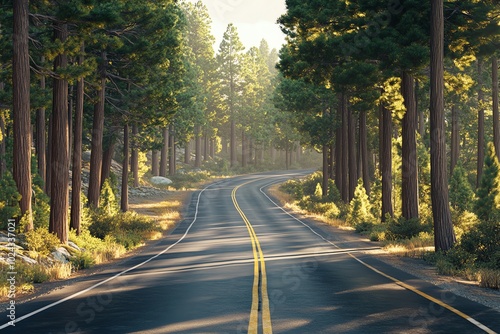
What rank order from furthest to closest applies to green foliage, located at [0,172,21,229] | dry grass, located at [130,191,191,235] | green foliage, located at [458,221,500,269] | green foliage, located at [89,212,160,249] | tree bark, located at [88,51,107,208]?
dry grass, located at [130,191,191,235]
tree bark, located at [88,51,107,208]
green foliage, located at [89,212,160,249]
green foliage, located at [0,172,21,229]
green foliage, located at [458,221,500,269]

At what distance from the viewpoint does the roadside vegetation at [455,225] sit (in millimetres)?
16266

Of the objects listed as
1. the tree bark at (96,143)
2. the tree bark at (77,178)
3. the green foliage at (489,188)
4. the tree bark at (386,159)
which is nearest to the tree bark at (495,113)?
the green foliage at (489,188)

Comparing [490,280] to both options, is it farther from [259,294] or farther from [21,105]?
[21,105]

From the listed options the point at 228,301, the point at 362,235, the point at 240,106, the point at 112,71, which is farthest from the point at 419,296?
the point at 240,106

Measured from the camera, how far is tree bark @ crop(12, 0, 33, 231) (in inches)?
727

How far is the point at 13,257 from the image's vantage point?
15586 millimetres

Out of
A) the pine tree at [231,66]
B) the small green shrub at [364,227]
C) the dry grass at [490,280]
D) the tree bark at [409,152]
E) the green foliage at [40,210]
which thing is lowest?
the small green shrub at [364,227]

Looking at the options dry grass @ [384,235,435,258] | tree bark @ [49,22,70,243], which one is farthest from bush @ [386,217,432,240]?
tree bark @ [49,22,70,243]

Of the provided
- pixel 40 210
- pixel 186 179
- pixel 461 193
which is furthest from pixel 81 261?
pixel 186 179

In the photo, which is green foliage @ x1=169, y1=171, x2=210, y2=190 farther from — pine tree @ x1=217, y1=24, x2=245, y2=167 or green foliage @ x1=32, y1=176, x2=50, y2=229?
green foliage @ x1=32, y1=176, x2=50, y2=229

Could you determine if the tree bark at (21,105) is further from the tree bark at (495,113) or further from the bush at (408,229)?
the tree bark at (495,113)

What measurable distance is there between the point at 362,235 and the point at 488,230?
13.0 metres

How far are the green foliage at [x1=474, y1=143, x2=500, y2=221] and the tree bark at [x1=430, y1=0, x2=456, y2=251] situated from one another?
47.8 feet

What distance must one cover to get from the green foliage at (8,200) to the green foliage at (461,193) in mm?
27081
